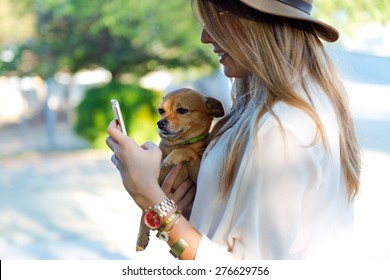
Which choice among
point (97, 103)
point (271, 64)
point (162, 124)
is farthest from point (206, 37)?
point (97, 103)

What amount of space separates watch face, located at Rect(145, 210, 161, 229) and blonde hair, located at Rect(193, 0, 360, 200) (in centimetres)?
14

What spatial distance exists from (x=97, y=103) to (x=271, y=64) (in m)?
9.86

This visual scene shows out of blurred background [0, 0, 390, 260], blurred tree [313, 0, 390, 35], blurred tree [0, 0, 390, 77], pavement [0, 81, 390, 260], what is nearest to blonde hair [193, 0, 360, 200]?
pavement [0, 81, 390, 260]

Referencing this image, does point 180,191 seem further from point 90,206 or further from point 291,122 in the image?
point 90,206

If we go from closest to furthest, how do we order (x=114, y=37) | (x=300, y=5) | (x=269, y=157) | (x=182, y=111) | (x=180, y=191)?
(x=269, y=157)
(x=300, y=5)
(x=180, y=191)
(x=182, y=111)
(x=114, y=37)

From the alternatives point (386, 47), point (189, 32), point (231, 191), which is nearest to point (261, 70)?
point (231, 191)

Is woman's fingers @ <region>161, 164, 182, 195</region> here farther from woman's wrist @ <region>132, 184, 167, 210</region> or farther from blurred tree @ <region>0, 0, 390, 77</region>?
blurred tree @ <region>0, 0, 390, 77</region>

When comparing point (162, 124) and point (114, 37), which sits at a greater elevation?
point (114, 37)

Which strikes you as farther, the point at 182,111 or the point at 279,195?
the point at 182,111

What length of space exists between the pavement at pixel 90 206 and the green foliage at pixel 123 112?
1.77ft

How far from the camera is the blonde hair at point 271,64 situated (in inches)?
48.4

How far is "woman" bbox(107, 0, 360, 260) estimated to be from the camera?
46.9 inches

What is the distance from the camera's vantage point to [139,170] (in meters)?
1.26

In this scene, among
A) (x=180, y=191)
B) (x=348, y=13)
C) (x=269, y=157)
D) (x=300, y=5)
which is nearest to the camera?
(x=269, y=157)
